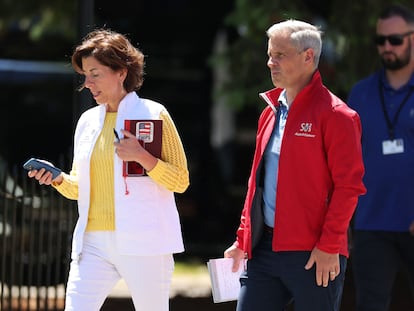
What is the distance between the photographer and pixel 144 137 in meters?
4.54

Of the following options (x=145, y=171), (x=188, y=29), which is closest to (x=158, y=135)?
(x=145, y=171)

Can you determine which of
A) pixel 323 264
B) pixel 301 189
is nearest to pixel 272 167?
pixel 301 189

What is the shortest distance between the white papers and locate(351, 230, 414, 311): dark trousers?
3.82ft

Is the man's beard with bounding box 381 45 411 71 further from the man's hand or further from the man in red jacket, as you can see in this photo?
the man's hand

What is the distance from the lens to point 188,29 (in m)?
15.0

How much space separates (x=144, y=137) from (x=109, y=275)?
0.69 metres

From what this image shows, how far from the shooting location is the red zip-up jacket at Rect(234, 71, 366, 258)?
4098 millimetres

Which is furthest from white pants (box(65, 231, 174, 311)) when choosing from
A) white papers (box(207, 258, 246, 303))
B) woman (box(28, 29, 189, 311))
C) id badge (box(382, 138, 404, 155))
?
id badge (box(382, 138, 404, 155))

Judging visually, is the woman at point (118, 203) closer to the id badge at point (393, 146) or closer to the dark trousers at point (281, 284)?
the dark trousers at point (281, 284)

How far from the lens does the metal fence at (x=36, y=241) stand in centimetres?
655

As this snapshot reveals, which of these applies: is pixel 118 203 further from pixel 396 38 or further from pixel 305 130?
pixel 396 38

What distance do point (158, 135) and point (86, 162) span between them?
14.8 inches

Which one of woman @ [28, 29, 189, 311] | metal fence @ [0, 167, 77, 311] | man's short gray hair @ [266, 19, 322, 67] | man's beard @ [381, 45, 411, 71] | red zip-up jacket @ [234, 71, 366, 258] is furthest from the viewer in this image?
metal fence @ [0, 167, 77, 311]

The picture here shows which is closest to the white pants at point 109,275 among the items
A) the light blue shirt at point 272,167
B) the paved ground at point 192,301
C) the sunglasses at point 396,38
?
the light blue shirt at point 272,167
